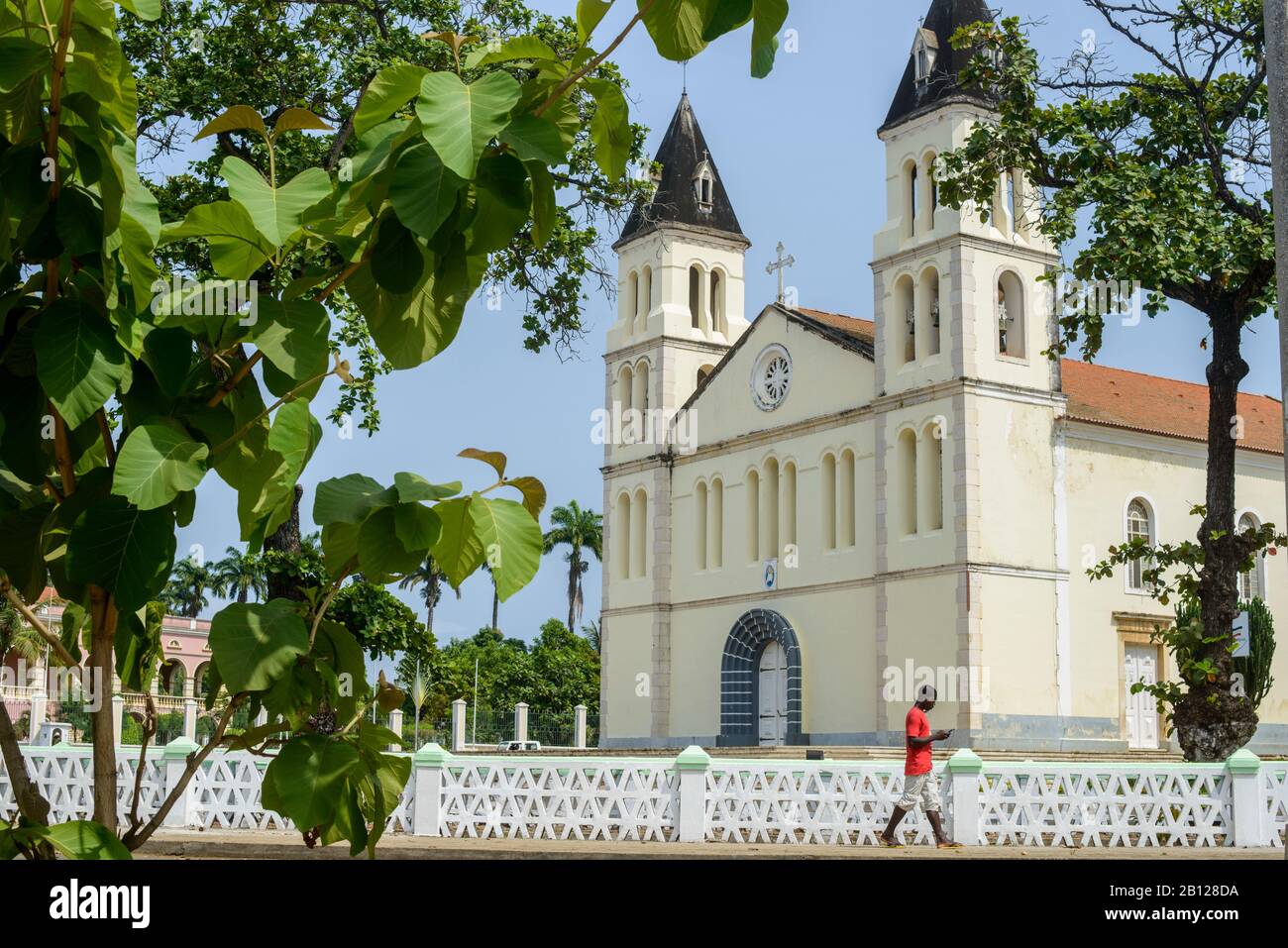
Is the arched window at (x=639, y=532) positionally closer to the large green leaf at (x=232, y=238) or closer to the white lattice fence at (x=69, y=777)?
the white lattice fence at (x=69, y=777)

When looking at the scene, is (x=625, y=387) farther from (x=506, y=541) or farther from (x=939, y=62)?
(x=506, y=541)

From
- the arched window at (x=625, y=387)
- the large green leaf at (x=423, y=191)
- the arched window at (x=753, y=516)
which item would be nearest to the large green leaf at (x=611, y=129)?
the large green leaf at (x=423, y=191)

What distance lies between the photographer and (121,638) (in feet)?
7.75

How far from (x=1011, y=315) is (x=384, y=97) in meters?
32.8

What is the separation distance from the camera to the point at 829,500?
3575 centimetres

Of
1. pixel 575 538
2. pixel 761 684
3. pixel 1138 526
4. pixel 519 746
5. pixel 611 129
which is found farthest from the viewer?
pixel 575 538

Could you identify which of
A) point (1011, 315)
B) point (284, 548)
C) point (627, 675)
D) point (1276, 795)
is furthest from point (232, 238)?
point (627, 675)

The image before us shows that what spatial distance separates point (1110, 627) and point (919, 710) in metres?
19.3

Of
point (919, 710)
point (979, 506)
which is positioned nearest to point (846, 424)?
point (979, 506)

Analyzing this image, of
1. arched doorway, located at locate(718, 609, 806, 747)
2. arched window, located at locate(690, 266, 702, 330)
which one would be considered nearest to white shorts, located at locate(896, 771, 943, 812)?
arched doorway, located at locate(718, 609, 806, 747)

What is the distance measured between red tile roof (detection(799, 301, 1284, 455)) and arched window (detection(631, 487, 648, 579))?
289 inches
